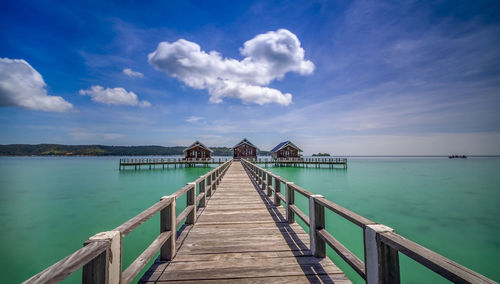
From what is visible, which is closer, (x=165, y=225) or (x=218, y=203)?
(x=165, y=225)

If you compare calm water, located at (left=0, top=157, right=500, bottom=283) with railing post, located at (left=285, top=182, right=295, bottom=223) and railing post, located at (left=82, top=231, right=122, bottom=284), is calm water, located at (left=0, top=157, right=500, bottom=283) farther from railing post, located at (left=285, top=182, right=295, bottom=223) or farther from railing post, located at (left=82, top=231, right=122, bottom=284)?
railing post, located at (left=82, top=231, right=122, bottom=284)

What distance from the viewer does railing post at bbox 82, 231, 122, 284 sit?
1658 mm

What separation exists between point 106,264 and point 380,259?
2.45m

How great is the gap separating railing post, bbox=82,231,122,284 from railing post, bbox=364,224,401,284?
240cm

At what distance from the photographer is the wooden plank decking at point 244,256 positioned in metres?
2.88

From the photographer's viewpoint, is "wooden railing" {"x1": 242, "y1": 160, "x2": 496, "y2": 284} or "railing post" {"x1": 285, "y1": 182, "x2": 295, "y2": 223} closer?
"wooden railing" {"x1": 242, "y1": 160, "x2": 496, "y2": 284}

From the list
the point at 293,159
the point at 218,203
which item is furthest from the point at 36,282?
the point at 293,159

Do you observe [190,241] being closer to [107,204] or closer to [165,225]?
[165,225]

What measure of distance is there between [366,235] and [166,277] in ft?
8.73

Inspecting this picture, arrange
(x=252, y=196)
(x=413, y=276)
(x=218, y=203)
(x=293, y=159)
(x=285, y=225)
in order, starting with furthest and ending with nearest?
(x=293, y=159) → (x=252, y=196) → (x=218, y=203) → (x=413, y=276) → (x=285, y=225)

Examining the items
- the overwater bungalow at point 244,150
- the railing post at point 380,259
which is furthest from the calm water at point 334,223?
the overwater bungalow at point 244,150

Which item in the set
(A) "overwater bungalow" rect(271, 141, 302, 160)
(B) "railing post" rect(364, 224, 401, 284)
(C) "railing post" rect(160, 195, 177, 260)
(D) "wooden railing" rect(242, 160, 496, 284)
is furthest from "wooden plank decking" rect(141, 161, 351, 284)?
(A) "overwater bungalow" rect(271, 141, 302, 160)

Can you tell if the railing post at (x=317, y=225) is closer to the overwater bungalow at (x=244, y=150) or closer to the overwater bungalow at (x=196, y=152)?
the overwater bungalow at (x=244, y=150)

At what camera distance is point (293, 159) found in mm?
47625
